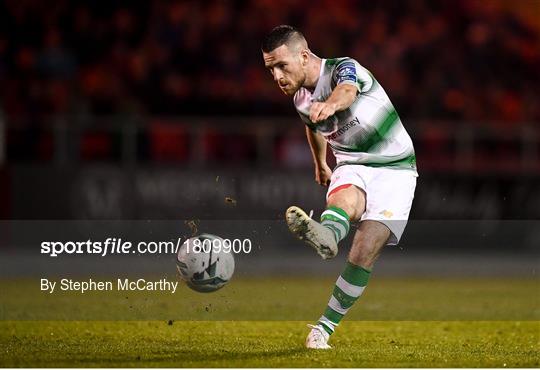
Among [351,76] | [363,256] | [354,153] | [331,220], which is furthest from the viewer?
[354,153]

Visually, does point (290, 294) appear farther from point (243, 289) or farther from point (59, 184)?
point (59, 184)

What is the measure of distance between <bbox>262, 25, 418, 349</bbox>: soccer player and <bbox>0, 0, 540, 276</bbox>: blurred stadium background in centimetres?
710

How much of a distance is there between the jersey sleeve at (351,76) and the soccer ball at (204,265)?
148 cm

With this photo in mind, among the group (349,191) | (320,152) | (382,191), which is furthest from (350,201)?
(320,152)

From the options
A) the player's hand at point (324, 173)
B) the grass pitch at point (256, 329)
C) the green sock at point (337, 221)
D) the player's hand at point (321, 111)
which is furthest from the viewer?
the player's hand at point (324, 173)

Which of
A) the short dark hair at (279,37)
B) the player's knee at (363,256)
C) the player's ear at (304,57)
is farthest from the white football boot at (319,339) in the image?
the short dark hair at (279,37)

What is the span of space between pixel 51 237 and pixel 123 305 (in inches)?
223

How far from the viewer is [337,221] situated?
21.9 feet

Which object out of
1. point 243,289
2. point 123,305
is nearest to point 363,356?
point 123,305

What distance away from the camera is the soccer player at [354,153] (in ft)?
22.8

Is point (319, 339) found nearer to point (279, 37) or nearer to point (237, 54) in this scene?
point (279, 37)

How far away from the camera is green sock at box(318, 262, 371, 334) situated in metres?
7.03

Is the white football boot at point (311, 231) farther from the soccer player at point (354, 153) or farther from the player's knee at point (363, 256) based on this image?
the player's knee at point (363, 256)

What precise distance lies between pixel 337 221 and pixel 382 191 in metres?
0.56
